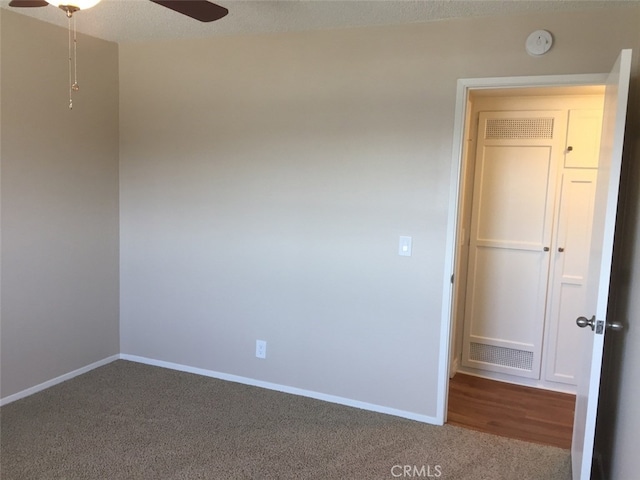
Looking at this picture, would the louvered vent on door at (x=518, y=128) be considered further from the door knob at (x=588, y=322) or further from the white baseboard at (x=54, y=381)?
the white baseboard at (x=54, y=381)

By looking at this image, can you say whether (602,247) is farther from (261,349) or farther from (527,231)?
(261,349)

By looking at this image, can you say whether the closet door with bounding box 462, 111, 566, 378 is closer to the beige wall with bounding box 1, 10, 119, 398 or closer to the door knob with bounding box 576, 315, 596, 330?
the door knob with bounding box 576, 315, 596, 330

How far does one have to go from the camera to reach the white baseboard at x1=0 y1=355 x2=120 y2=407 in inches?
120

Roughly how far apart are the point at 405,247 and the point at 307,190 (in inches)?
27.2

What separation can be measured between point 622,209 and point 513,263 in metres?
1.22

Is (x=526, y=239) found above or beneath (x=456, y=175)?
beneath

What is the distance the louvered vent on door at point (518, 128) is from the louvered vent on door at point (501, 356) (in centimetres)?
150

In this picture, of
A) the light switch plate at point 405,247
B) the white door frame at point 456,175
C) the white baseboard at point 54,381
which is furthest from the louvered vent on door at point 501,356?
the white baseboard at point 54,381

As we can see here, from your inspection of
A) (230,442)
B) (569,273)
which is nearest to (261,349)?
(230,442)

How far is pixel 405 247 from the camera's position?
2.92 metres

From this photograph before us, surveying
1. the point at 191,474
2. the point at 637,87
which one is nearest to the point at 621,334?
the point at 637,87

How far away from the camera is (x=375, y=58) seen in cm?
288

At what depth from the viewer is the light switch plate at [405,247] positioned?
2.91 metres

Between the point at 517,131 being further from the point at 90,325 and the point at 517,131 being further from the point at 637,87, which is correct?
the point at 90,325
